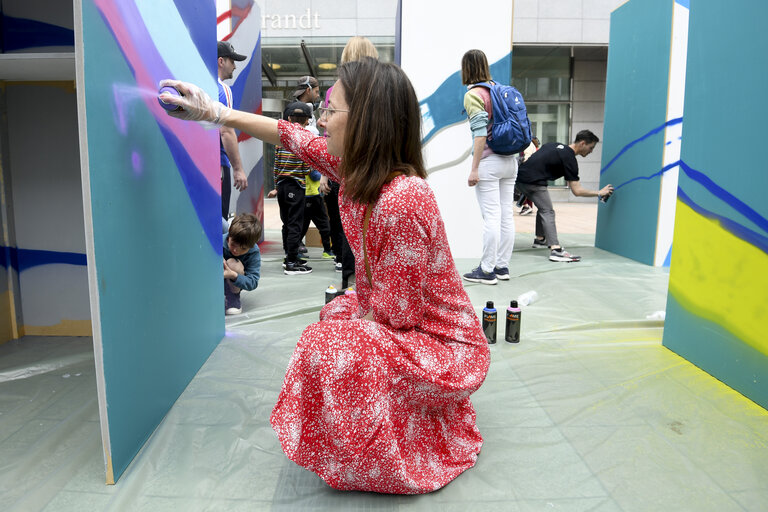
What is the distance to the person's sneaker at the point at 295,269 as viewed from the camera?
15.3ft

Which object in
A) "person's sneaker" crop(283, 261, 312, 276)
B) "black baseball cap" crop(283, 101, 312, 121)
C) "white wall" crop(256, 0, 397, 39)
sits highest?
"white wall" crop(256, 0, 397, 39)

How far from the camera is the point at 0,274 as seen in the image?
2.71m

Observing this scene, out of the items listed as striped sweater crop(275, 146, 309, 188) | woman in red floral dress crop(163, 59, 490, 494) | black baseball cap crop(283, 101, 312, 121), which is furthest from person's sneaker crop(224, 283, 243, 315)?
woman in red floral dress crop(163, 59, 490, 494)

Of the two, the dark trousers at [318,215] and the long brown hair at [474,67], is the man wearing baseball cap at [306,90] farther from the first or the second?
the long brown hair at [474,67]

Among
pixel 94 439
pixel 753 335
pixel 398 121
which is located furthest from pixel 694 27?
pixel 94 439

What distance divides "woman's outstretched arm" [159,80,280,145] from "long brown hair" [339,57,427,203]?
18.7 inches

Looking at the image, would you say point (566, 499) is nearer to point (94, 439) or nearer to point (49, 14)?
point (94, 439)

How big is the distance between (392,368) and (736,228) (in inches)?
64.7

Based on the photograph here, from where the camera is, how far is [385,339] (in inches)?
58.4

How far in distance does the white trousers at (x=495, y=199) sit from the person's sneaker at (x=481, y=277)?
0.03 m

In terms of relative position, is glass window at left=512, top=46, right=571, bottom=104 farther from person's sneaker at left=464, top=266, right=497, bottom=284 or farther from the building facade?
person's sneaker at left=464, top=266, right=497, bottom=284

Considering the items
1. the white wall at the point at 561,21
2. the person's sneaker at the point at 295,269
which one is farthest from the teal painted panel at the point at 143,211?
the white wall at the point at 561,21

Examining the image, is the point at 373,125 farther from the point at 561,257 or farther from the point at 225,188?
the point at 561,257

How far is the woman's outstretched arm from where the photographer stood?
1778 millimetres
